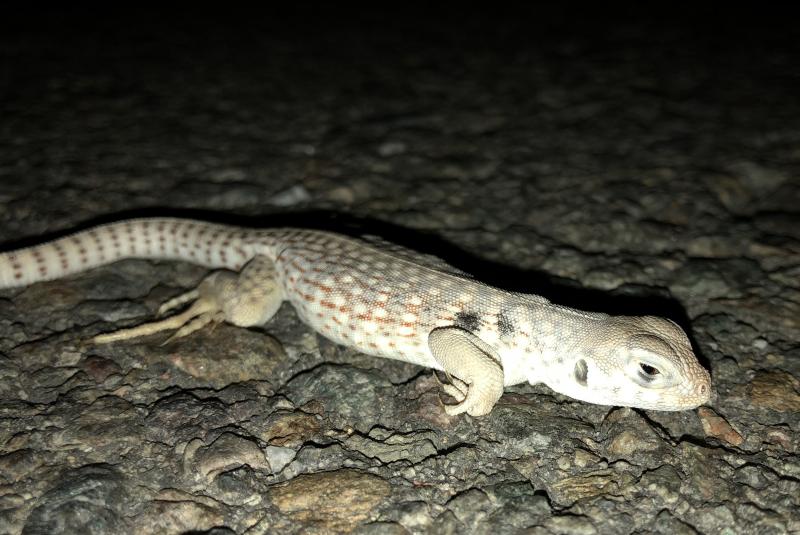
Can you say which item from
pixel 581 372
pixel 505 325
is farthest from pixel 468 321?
pixel 581 372

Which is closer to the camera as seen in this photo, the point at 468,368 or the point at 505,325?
the point at 468,368

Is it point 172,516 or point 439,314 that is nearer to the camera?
point 172,516

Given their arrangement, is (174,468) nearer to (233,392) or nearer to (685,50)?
(233,392)

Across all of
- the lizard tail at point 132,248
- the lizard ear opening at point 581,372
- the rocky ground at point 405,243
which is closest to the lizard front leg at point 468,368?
the rocky ground at point 405,243

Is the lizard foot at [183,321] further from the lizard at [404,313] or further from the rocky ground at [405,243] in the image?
the rocky ground at [405,243]

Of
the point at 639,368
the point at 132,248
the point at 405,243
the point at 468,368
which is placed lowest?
the point at 405,243

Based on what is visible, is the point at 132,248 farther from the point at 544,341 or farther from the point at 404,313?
the point at 544,341

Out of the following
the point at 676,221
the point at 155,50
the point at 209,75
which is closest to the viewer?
the point at 676,221

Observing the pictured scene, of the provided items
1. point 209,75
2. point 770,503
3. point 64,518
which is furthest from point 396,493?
point 209,75

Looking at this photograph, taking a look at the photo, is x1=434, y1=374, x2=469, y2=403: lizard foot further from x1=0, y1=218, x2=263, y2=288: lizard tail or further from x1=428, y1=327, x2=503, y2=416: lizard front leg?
x1=0, y1=218, x2=263, y2=288: lizard tail
